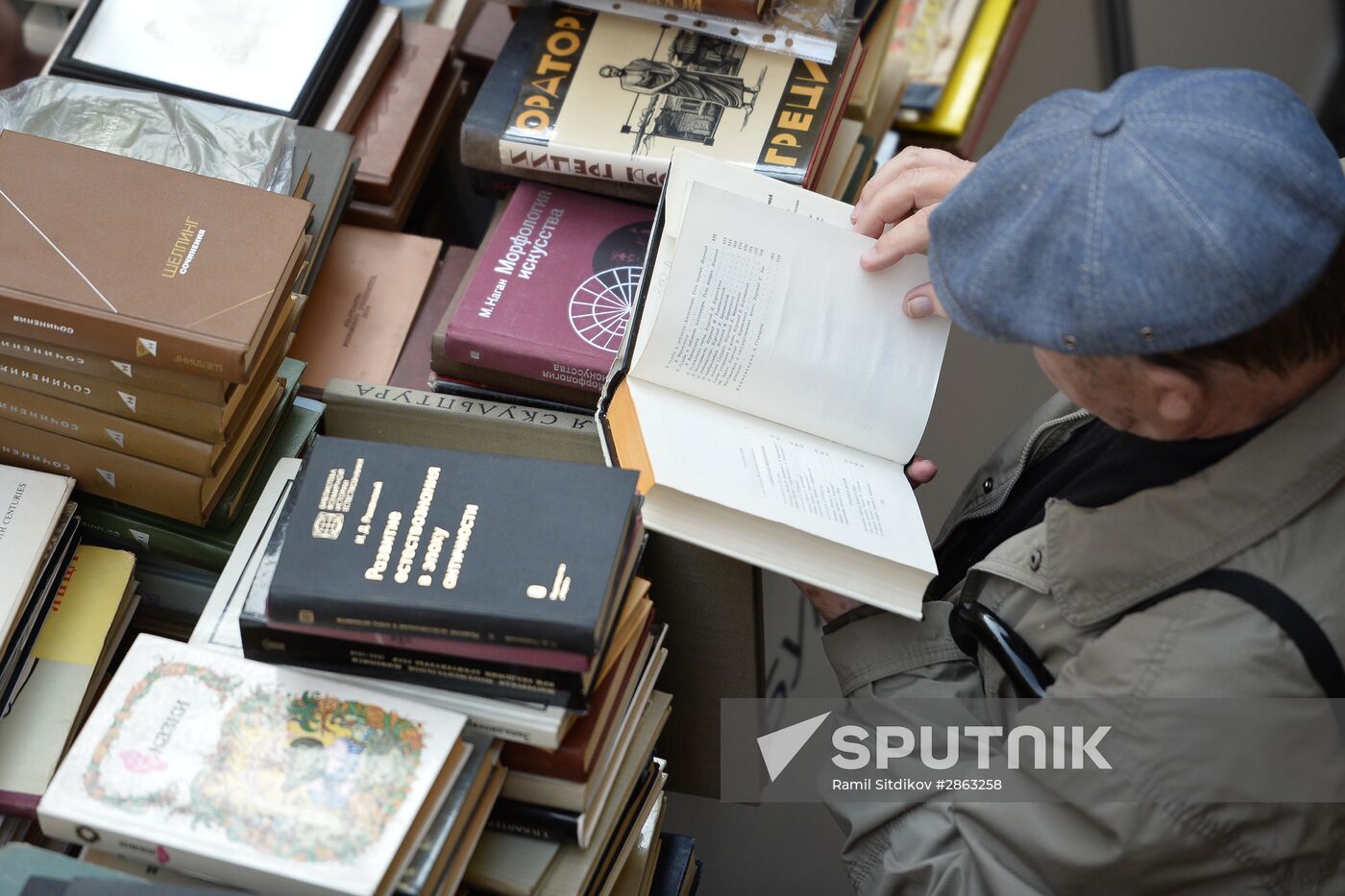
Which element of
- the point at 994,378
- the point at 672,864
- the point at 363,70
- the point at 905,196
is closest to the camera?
the point at 905,196

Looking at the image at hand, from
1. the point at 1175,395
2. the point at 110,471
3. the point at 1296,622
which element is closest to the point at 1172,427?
the point at 1175,395

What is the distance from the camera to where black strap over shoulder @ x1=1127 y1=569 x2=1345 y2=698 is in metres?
0.84

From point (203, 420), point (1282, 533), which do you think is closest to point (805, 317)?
point (1282, 533)

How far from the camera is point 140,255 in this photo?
39.9 inches

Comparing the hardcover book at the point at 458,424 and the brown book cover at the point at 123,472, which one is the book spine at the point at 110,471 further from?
the hardcover book at the point at 458,424

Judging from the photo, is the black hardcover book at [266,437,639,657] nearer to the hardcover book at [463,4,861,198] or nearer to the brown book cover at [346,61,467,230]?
the hardcover book at [463,4,861,198]

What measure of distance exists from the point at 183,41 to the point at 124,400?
0.64 metres

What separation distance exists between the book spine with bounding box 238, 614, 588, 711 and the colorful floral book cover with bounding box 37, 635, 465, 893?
2cm

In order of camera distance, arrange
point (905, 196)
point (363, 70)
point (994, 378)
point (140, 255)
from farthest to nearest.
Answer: point (994, 378)
point (363, 70)
point (905, 196)
point (140, 255)

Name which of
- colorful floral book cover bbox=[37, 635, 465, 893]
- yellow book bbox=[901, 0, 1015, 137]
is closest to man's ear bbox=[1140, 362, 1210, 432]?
colorful floral book cover bbox=[37, 635, 465, 893]

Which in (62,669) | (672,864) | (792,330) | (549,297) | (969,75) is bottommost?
(672,864)

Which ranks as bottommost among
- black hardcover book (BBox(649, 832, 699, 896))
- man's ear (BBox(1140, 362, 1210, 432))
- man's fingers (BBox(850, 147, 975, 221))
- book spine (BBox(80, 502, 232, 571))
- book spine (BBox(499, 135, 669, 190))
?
black hardcover book (BBox(649, 832, 699, 896))

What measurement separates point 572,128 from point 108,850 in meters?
0.87

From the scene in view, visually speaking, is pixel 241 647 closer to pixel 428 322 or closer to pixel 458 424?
pixel 458 424
